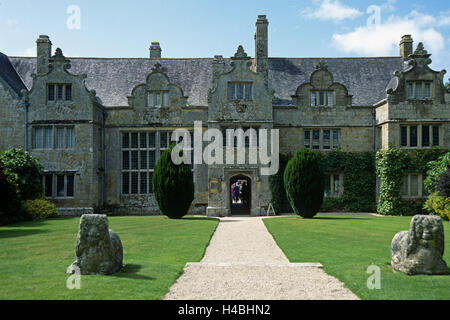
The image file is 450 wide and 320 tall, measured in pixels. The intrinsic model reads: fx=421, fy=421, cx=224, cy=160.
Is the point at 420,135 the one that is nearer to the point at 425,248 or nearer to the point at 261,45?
the point at 261,45

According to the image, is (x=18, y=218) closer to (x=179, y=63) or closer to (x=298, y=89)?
(x=179, y=63)

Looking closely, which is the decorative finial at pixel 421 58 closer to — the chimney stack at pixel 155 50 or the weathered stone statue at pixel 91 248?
the chimney stack at pixel 155 50

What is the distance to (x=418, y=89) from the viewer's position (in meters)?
24.6

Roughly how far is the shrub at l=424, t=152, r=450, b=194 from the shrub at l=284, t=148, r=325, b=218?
6.87 metres

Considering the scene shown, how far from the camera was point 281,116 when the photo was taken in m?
25.9

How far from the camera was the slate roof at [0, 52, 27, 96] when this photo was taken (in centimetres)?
2497

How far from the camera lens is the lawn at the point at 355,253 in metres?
7.46

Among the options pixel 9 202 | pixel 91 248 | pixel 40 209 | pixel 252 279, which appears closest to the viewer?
pixel 252 279

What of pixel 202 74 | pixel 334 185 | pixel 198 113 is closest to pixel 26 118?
pixel 198 113

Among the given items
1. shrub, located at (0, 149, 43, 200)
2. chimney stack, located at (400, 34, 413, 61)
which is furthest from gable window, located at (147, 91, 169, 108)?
chimney stack, located at (400, 34, 413, 61)

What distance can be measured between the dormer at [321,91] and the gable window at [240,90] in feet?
9.77

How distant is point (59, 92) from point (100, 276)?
744 inches

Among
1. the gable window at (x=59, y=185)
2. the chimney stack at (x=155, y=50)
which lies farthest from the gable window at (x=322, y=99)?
the gable window at (x=59, y=185)
